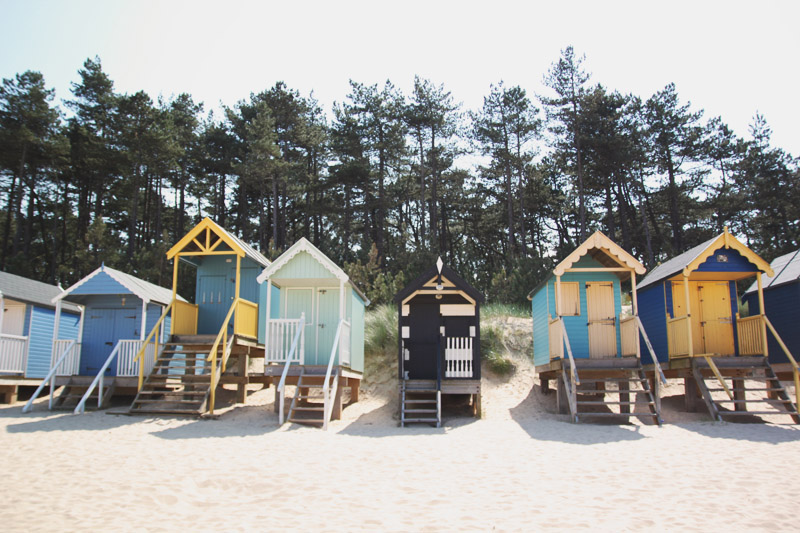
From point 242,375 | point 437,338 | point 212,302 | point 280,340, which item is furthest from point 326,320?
point 212,302

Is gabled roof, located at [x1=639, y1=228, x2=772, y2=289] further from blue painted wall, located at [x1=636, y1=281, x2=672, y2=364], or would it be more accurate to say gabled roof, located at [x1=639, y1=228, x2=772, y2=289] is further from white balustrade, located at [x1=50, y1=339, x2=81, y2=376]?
white balustrade, located at [x1=50, y1=339, x2=81, y2=376]

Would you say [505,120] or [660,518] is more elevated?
[505,120]

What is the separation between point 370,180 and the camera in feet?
121

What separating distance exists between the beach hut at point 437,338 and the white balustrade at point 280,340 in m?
2.68

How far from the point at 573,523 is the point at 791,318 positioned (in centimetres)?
1478

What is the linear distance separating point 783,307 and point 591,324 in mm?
6766

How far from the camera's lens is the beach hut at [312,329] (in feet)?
50.0

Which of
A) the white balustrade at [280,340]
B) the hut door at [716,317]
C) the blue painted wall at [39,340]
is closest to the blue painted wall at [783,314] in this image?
the hut door at [716,317]

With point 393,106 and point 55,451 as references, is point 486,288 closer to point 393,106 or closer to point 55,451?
point 393,106

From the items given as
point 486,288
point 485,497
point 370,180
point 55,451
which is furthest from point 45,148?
point 485,497

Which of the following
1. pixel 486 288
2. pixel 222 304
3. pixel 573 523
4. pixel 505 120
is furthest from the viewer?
pixel 505 120

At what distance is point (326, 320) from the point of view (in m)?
17.1

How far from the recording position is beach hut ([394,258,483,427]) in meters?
15.5

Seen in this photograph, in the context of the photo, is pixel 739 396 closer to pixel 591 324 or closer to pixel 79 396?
pixel 591 324
